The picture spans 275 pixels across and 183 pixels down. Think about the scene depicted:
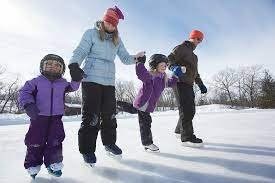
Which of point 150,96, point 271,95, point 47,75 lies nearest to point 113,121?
point 150,96

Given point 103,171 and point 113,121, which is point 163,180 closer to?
point 103,171

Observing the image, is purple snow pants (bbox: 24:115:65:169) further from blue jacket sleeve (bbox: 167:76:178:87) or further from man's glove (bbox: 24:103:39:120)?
blue jacket sleeve (bbox: 167:76:178:87)

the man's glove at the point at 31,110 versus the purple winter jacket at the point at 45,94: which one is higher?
the purple winter jacket at the point at 45,94

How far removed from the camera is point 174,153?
11.9 ft

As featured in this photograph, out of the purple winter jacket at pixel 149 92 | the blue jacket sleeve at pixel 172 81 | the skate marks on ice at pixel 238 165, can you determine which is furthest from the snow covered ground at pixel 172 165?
the blue jacket sleeve at pixel 172 81

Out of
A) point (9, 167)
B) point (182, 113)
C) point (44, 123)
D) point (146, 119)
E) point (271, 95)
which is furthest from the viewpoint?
point (271, 95)

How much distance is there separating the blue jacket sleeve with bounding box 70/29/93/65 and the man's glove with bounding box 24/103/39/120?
2.12 feet

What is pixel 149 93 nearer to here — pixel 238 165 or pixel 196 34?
pixel 196 34

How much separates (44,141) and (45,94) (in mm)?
421

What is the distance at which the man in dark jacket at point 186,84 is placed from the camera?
13.9 feet

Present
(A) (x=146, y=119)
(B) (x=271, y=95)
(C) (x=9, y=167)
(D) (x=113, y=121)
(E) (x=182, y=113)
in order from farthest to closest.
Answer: (B) (x=271, y=95) < (E) (x=182, y=113) < (A) (x=146, y=119) < (D) (x=113, y=121) < (C) (x=9, y=167)

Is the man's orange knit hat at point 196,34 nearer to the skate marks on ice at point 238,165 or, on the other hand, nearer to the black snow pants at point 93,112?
the black snow pants at point 93,112

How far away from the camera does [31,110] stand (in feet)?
8.68

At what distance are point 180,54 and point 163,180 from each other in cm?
234
